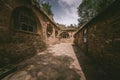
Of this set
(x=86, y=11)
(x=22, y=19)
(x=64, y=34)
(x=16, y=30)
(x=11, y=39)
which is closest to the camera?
(x=11, y=39)

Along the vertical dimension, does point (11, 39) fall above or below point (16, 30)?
below

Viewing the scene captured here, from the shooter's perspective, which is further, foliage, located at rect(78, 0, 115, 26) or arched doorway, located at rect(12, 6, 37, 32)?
foliage, located at rect(78, 0, 115, 26)

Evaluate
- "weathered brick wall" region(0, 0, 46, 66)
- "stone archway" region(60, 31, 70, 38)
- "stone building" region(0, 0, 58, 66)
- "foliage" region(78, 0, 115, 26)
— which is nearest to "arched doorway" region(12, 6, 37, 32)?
"stone building" region(0, 0, 58, 66)

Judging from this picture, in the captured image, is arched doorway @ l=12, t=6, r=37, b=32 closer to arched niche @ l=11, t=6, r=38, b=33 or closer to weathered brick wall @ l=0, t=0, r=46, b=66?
arched niche @ l=11, t=6, r=38, b=33

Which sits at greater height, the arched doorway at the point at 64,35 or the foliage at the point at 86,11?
the foliage at the point at 86,11

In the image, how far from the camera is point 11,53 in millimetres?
4359

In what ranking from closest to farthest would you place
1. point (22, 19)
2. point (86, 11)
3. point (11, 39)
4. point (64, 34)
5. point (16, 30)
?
point (11, 39) → point (16, 30) → point (22, 19) → point (86, 11) → point (64, 34)

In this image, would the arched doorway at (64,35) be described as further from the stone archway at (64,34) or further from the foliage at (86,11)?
the foliage at (86,11)

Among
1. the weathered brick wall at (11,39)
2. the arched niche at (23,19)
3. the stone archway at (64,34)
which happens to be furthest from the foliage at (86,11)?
the weathered brick wall at (11,39)

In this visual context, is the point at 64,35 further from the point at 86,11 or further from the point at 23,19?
the point at 23,19

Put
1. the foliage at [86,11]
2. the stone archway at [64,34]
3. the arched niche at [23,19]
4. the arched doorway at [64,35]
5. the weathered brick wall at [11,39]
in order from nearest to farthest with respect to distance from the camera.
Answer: the weathered brick wall at [11,39] → the arched niche at [23,19] → the foliage at [86,11] → the stone archway at [64,34] → the arched doorway at [64,35]

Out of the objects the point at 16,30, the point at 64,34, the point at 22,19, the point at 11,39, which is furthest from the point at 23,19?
the point at 64,34

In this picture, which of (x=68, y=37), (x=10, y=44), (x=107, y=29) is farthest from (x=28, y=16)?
(x=68, y=37)

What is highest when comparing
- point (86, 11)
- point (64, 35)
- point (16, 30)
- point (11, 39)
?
point (86, 11)
